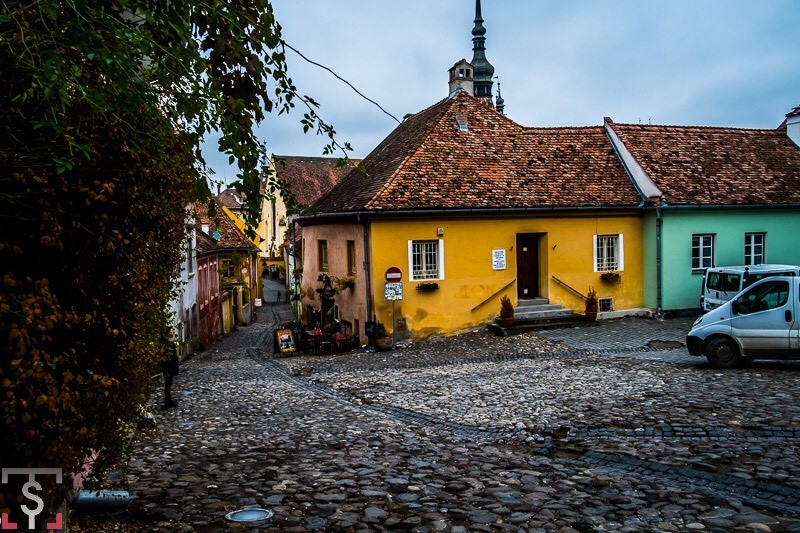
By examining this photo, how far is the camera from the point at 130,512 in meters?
6.70

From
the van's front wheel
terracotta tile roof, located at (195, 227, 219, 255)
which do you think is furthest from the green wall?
terracotta tile roof, located at (195, 227, 219, 255)

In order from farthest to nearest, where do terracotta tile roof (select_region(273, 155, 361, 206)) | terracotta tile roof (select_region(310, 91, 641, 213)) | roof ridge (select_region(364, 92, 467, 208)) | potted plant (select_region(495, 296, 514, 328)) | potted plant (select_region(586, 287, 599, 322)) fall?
terracotta tile roof (select_region(273, 155, 361, 206)), potted plant (select_region(586, 287, 599, 322)), terracotta tile roof (select_region(310, 91, 641, 213)), potted plant (select_region(495, 296, 514, 328)), roof ridge (select_region(364, 92, 467, 208))

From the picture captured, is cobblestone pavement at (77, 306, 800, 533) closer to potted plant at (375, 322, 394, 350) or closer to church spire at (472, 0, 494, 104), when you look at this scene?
potted plant at (375, 322, 394, 350)

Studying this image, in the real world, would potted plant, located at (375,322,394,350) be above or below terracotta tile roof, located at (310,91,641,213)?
below

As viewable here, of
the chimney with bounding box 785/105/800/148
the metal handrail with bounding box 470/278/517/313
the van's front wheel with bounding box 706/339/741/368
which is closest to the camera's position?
the van's front wheel with bounding box 706/339/741/368

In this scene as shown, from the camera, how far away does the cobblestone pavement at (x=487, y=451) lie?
6.57 metres

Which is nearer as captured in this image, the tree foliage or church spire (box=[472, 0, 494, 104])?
the tree foliage

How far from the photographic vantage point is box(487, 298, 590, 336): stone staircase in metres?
22.0

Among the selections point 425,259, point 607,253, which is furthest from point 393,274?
point 607,253

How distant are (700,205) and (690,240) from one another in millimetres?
1348

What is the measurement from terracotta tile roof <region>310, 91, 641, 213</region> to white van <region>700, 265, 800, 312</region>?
12.5 ft

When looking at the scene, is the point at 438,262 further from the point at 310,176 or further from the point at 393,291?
the point at 310,176

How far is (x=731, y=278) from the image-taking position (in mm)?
21359

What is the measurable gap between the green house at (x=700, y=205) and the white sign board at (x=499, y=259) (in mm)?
5685
